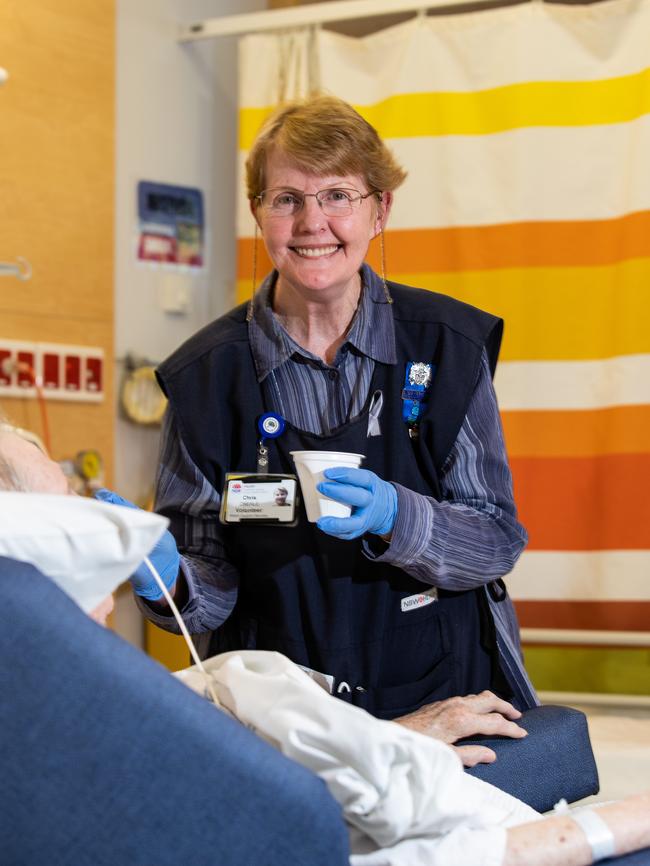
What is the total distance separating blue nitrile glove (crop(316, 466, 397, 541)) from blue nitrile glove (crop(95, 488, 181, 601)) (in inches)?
9.4

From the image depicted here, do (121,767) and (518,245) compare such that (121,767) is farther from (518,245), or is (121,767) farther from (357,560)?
(518,245)

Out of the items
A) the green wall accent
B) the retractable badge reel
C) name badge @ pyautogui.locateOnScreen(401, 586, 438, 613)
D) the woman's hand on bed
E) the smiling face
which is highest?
the smiling face

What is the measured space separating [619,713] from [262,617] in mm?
1780

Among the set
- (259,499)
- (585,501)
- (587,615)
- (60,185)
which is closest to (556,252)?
(585,501)

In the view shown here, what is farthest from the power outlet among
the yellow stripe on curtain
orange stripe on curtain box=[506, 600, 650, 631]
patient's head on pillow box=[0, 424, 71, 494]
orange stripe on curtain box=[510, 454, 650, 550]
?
patient's head on pillow box=[0, 424, 71, 494]


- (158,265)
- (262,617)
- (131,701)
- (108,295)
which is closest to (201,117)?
(158,265)

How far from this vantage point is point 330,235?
1.83 meters

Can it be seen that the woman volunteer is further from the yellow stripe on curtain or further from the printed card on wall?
the printed card on wall

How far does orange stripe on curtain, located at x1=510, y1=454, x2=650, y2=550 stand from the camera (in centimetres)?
325

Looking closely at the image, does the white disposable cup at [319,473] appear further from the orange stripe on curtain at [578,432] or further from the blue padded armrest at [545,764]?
the orange stripe on curtain at [578,432]

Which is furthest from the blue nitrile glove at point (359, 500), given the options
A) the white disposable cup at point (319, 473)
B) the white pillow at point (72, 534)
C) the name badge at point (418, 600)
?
the white pillow at point (72, 534)

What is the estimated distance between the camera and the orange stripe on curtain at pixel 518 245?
3.29m

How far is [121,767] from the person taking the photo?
94 centimetres

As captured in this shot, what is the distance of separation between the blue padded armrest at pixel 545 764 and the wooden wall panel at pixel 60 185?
A: 2.05 meters
